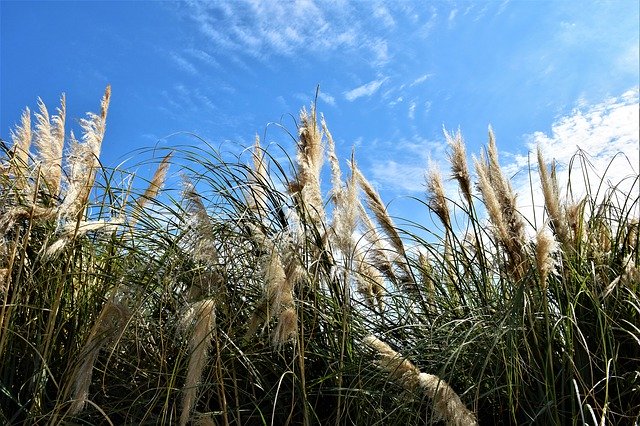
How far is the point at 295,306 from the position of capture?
7.29 feet

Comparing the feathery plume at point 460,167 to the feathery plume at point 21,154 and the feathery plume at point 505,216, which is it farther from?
the feathery plume at point 21,154

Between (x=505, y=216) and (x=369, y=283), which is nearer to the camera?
(x=505, y=216)

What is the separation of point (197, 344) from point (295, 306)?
0.48m

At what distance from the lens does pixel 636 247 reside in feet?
9.98

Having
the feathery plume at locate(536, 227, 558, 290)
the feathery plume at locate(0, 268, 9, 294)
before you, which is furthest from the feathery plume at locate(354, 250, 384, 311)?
the feathery plume at locate(0, 268, 9, 294)

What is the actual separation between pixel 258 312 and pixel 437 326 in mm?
965

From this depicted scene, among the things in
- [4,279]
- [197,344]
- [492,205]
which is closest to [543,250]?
[492,205]

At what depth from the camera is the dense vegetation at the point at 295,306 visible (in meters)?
2.36

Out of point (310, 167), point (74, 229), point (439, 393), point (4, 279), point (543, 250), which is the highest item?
point (310, 167)

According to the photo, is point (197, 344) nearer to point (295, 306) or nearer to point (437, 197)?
point (295, 306)

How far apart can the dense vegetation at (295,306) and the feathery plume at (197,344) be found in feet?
0.62

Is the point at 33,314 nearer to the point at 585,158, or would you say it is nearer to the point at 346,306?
the point at 346,306

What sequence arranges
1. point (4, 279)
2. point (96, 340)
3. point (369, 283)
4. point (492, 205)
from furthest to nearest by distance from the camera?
point (369, 283) < point (492, 205) < point (4, 279) < point (96, 340)

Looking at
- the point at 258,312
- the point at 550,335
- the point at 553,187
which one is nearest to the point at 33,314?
the point at 258,312
